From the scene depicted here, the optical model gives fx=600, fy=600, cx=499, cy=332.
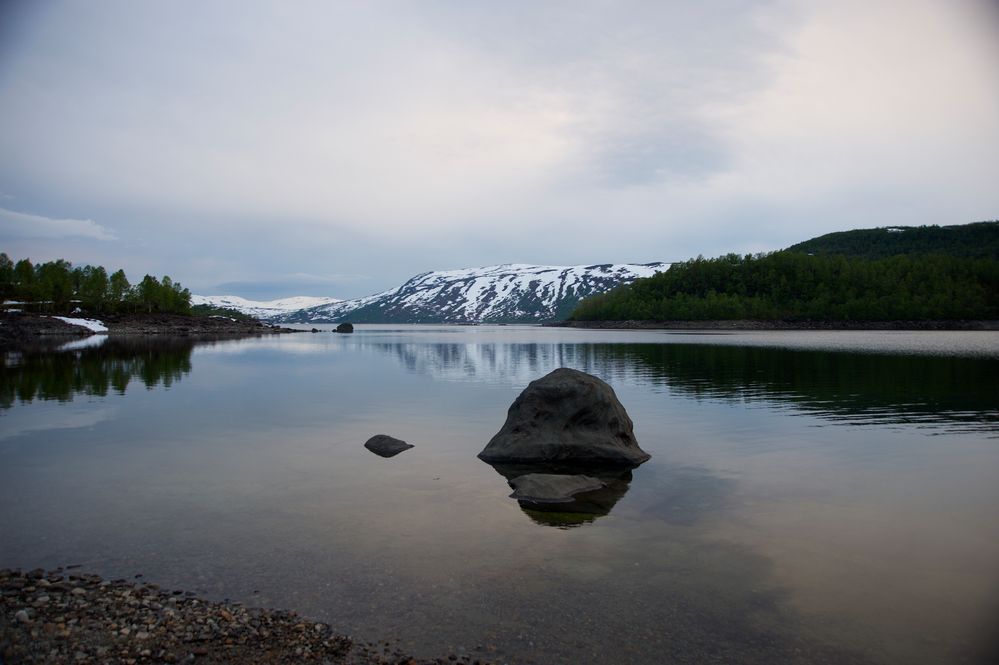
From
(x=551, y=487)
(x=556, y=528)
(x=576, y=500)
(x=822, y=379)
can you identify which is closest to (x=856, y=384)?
(x=822, y=379)

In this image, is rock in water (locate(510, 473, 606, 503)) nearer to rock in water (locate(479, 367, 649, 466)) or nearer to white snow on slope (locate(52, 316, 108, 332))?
rock in water (locate(479, 367, 649, 466))

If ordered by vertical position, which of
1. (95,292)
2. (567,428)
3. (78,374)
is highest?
(95,292)

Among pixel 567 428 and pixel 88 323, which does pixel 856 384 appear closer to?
pixel 567 428

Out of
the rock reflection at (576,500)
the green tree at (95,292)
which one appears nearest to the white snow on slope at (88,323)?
the green tree at (95,292)

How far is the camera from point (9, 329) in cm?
10981

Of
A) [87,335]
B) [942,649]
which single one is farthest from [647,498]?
[87,335]

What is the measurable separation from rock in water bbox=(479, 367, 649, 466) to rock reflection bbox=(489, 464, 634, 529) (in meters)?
0.42

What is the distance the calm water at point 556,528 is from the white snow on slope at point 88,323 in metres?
121

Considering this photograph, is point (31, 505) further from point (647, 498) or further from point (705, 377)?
point (705, 377)

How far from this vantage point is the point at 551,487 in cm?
1638

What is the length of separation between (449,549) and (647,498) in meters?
6.32

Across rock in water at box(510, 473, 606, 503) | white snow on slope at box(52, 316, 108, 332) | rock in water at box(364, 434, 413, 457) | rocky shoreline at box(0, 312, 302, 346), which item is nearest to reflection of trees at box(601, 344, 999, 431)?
rock in water at box(510, 473, 606, 503)

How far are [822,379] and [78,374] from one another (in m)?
57.2

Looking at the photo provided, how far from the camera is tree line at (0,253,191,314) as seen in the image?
146625mm
